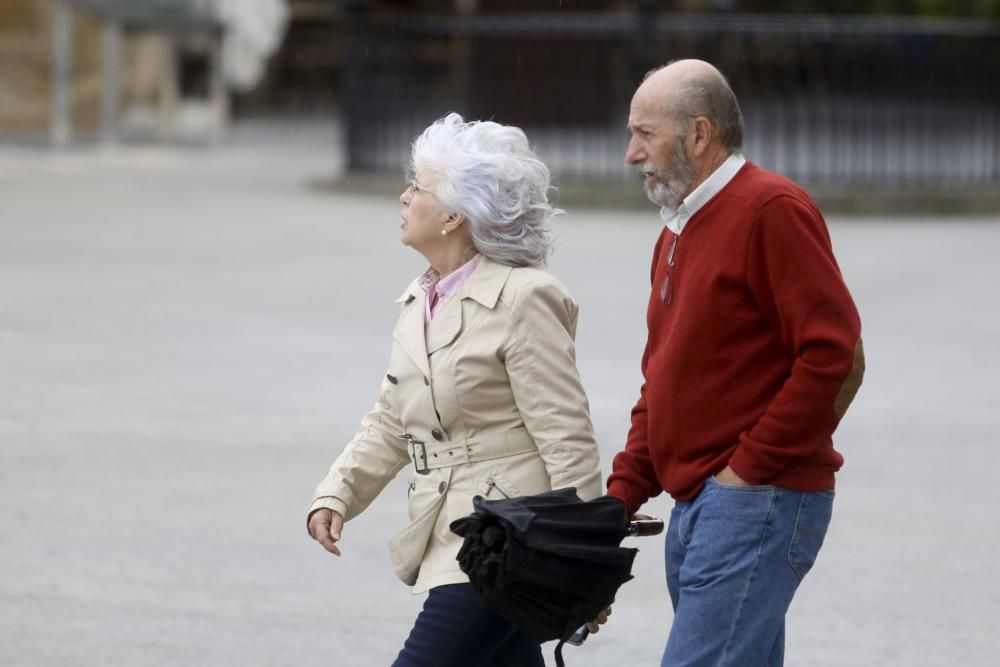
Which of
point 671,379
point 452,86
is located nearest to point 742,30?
point 452,86

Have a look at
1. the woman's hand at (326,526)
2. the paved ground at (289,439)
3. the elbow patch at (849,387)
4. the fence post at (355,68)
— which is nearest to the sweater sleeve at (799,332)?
the elbow patch at (849,387)

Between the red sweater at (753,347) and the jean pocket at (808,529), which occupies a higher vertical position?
the red sweater at (753,347)

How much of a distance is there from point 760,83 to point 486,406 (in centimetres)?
1276

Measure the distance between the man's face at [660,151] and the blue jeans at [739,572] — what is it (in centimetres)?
53

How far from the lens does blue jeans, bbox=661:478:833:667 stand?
127 inches

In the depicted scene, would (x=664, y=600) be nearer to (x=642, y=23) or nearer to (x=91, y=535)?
(x=91, y=535)

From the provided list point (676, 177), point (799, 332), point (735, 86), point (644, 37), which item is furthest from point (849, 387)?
point (735, 86)

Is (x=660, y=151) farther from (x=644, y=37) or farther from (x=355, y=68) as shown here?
(x=355, y=68)

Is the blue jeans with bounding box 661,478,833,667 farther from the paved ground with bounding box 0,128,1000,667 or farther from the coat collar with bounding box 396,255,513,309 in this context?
the paved ground with bounding box 0,128,1000,667

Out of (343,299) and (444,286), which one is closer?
(444,286)

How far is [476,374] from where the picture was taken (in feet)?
11.6

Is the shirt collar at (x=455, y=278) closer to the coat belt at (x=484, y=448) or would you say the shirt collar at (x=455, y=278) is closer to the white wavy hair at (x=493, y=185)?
the white wavy hair at (x=493, y=185)

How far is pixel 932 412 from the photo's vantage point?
8.10 m

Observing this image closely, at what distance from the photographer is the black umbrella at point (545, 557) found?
3.19 meters
